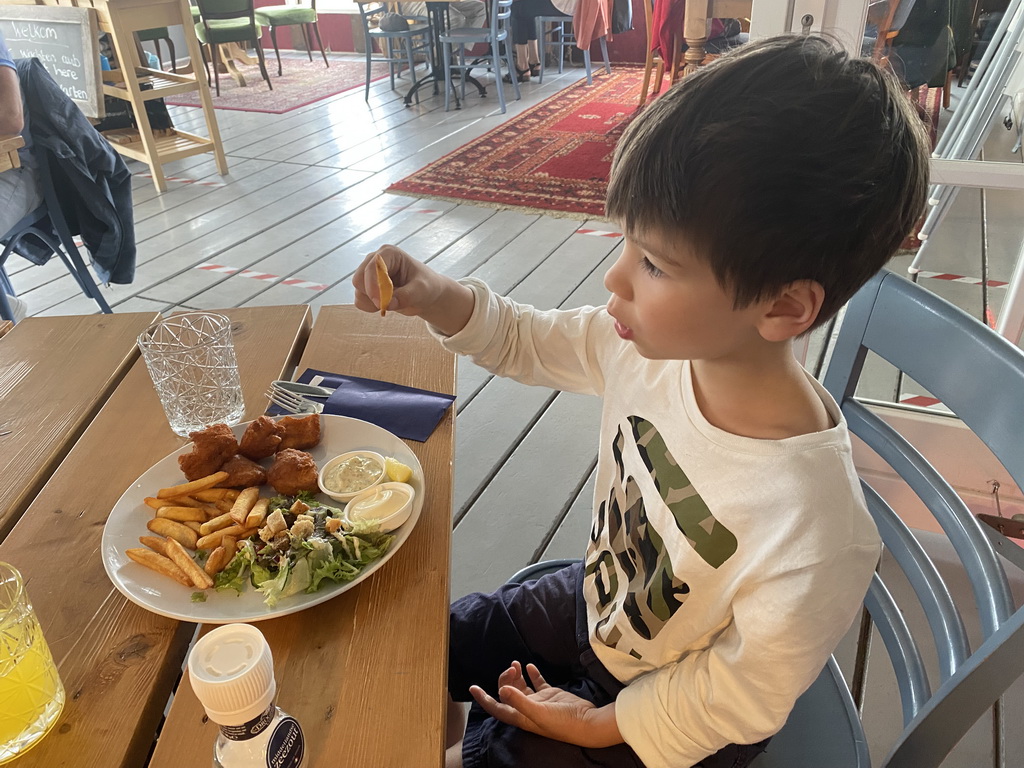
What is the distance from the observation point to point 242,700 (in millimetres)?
471

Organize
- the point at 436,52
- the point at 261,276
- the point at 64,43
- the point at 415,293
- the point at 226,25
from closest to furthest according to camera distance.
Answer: the point at 415,293 < the point at 261,276 < the point at 64,43 < the point at 436,52 < the point at 226,25

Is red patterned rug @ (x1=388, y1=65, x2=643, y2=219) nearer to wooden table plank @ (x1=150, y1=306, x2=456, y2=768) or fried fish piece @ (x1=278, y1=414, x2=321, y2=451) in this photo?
fried fish piece @ (x1=278, y1=414, x2=321, y2=451)

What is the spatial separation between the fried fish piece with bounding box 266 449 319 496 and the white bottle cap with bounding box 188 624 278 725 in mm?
296

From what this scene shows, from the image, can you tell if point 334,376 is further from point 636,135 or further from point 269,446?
point 636,135

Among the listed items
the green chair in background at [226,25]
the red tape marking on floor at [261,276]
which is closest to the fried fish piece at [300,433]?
the red tape marking on floor at [261,276]

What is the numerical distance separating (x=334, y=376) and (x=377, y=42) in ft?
27.2

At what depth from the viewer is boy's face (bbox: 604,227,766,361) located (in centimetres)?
66

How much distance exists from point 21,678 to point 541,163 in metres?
4.14

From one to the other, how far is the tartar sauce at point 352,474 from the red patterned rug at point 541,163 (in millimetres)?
2974

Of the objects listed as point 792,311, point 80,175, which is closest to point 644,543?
point 792,311

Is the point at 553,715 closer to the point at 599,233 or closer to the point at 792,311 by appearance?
the point at 792,311

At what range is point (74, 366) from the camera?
1.07 m

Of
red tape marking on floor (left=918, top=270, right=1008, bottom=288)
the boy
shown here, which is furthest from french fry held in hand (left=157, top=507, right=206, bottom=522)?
red tape marking on floor (left=918, top=270, right=1008, bottom=288)

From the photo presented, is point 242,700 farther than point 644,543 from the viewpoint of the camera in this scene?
No
